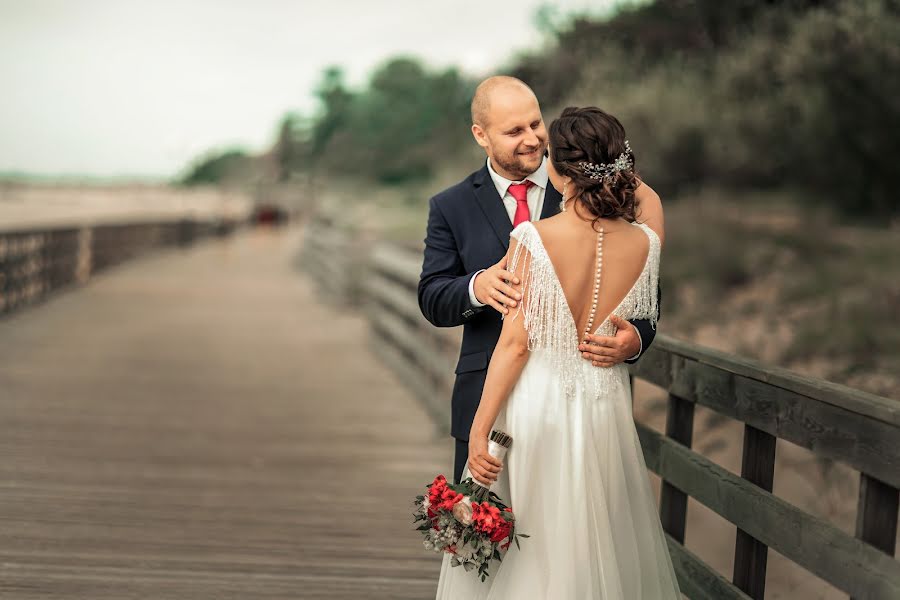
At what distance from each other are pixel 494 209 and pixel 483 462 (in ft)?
2.46

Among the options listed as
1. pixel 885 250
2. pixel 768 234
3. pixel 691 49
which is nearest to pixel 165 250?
pixel 691 49

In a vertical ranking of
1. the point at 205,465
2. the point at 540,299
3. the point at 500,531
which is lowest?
the point at 205,465

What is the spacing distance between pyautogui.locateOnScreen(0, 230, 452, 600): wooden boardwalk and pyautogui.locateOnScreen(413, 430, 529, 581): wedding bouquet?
159 cm

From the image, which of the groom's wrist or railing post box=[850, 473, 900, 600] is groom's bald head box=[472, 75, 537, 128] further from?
railing post box=[850, 473, 900, 600]

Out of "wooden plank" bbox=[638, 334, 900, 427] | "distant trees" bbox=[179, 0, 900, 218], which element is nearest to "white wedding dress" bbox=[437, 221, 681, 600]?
"wooden plank" bbox=[638, 334, 900, 427]

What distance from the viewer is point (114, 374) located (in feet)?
32.3

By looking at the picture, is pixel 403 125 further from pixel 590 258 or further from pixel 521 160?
pixel 590 258

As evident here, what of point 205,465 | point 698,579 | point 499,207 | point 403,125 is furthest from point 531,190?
point 403,125

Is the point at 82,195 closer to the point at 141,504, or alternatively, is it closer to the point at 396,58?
the point at 396,58

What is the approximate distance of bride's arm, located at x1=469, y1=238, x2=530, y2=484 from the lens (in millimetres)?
2908

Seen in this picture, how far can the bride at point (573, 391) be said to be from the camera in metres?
2.85

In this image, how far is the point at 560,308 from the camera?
2.88 m

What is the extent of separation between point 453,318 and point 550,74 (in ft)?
48.2

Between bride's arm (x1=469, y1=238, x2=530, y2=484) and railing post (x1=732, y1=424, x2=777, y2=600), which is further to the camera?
railing post (x1=732, y1=424, x2=777, y2=600)
